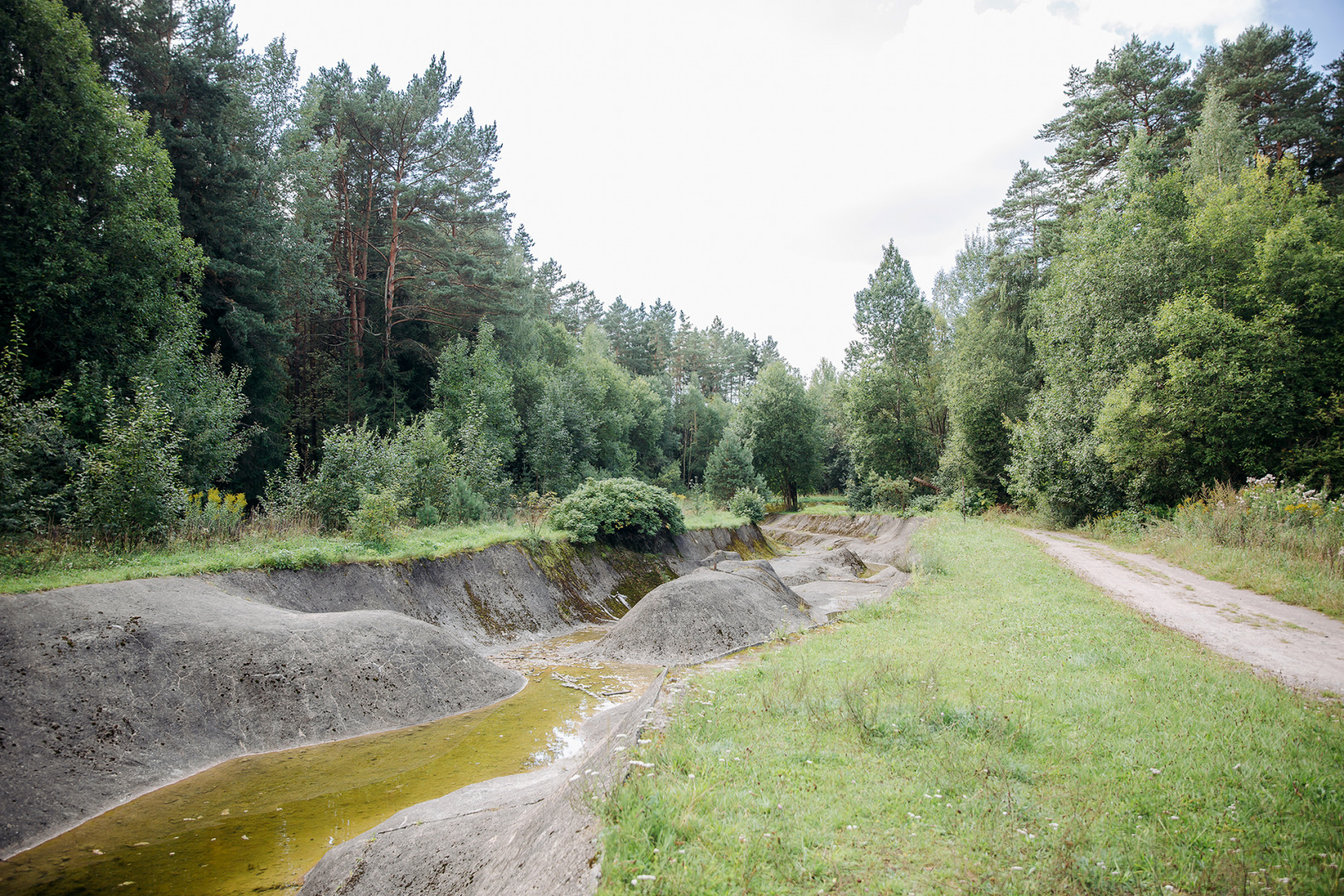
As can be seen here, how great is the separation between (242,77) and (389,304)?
985cm

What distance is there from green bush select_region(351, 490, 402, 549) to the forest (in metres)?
0.12

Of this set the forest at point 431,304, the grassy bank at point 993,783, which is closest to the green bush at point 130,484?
the forest at point 431,304

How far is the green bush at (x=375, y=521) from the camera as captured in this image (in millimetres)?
13016

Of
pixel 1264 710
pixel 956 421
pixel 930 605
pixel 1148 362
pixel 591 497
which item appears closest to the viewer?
pixel 1264 710

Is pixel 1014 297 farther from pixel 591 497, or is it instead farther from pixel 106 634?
pixel 106 634

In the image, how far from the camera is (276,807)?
19.3ft

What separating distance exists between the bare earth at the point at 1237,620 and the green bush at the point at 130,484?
17.4 m

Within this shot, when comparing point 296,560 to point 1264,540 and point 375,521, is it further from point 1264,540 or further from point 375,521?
point 1264,540

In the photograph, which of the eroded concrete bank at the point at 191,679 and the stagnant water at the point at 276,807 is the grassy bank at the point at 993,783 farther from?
the eroded concrete bank at the point at 191,679

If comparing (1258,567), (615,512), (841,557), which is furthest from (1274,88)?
(615,512)

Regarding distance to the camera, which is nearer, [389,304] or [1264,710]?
[1264,710]

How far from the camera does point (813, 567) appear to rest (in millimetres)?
22438

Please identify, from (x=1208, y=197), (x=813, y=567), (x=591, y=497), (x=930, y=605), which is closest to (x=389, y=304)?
(x=591, y=497)

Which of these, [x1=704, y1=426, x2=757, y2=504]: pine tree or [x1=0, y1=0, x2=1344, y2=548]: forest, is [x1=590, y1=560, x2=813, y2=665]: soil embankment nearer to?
[x1=0, y1=0, x2=1344, y2=548]: forest
